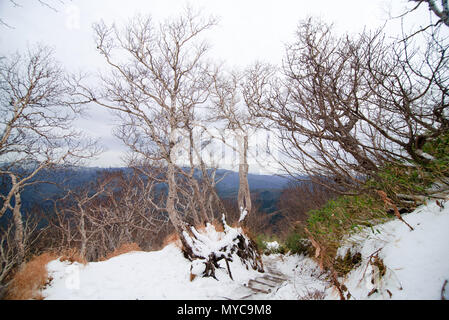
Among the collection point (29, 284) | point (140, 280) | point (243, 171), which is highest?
point (243, 171)

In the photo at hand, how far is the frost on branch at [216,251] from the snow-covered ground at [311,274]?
0.63 feet

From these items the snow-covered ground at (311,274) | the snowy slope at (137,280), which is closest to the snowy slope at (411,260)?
the snow-covered ground at (311,274)

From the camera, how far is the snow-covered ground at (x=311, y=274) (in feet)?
5.16

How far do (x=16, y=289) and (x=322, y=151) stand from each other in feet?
14.5

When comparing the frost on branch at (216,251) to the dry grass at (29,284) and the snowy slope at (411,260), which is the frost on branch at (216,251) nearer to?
the dry grass at (29,284)

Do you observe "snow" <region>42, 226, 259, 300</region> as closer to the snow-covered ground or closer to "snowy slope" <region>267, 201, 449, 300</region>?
the snow-covered ground

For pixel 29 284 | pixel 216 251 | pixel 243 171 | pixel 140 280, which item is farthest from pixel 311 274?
pixel 243 171

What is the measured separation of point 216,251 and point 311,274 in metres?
2.39

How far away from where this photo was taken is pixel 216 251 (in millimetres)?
4375

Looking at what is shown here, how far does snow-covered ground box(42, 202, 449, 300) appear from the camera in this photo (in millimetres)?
1571

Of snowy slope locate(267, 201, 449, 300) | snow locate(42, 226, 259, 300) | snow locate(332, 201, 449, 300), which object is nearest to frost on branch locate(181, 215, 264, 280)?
snow locate(42, 226, 259, 300)

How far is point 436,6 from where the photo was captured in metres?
3.01

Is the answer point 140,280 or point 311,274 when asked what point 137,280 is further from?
point 311,274
